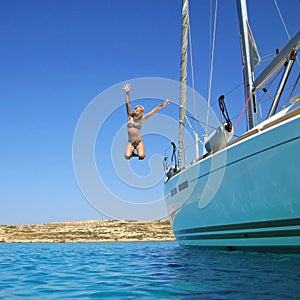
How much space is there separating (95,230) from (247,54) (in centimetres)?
5976

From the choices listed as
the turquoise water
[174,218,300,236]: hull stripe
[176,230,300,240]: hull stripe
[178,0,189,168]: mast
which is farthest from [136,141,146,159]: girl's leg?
[178,0,189,168]: mast

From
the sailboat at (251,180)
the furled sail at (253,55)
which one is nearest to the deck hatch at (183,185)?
the sailboat at (251,180)

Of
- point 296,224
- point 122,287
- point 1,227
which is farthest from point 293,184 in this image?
point 1,227

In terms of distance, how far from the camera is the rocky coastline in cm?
5769

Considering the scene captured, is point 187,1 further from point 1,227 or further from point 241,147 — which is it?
point 1,227

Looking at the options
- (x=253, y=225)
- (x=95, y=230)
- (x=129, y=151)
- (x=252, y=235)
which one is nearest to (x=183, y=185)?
(x=129, y=151)

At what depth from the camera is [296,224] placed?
6.75 meters

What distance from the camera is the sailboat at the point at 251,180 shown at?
669cm

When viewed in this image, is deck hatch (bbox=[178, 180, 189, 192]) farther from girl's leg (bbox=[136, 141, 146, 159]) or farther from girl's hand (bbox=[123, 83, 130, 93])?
girl's hand (bbox=[123, 83, 130, 93])

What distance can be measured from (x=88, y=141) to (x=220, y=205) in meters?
3.60

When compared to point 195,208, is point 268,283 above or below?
below

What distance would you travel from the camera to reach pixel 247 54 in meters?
10.7

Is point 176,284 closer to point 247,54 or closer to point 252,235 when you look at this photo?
point 252,235

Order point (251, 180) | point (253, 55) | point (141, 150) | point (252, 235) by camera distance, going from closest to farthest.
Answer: point (251, 180), point (252, 235), point (141, 150), point (253, 55)
